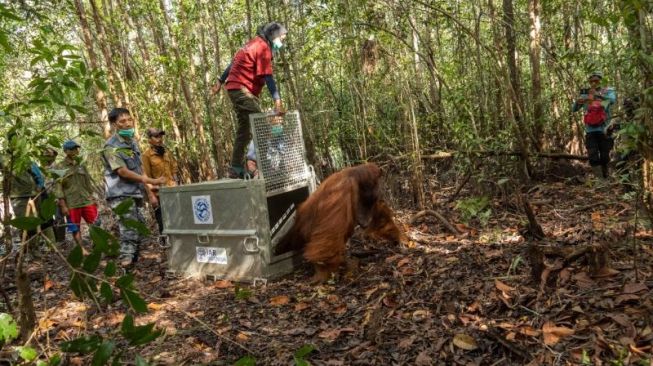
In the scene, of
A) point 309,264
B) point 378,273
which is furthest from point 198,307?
point 378,273

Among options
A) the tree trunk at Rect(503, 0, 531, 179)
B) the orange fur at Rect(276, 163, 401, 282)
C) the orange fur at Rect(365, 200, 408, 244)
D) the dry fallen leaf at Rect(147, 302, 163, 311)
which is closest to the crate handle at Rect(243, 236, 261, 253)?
the orange fur at Rect(276, 163, 401, 282)

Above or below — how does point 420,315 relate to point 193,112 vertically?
below

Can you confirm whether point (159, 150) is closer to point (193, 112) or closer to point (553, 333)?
point (193, 112)

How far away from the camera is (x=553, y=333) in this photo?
2623 millimetres

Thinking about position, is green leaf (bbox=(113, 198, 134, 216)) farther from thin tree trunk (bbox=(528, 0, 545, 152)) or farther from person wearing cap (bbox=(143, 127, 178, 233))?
thin tree trunk (bbox=(528, 0, 545, 152))

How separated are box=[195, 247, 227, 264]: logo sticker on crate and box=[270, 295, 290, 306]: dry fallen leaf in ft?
2.70

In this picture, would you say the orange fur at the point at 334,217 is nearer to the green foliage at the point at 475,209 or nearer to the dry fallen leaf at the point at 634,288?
the green foliage at the point at 475,209

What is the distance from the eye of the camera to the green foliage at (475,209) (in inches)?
208

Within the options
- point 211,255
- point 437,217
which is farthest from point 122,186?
point 437,217

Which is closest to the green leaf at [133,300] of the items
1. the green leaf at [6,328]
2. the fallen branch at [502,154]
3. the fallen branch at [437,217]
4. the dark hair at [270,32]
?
the green leaf at [6,328]

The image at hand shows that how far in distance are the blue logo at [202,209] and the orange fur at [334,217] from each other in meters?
0.72

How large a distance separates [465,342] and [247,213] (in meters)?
2.18

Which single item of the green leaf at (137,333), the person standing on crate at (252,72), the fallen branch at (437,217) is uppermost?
the person standing on crate at (252,72)

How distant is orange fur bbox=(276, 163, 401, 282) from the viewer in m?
4.22
